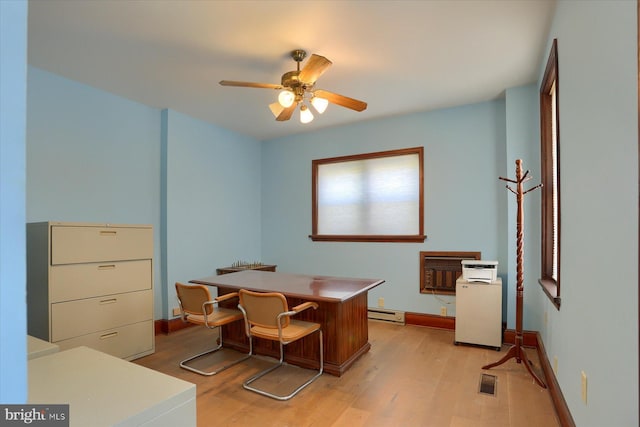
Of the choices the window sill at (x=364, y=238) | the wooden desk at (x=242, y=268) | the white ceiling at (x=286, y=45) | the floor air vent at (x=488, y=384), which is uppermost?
the white ceiling at (x=286, y=45)

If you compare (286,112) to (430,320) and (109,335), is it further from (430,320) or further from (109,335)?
(430,320)

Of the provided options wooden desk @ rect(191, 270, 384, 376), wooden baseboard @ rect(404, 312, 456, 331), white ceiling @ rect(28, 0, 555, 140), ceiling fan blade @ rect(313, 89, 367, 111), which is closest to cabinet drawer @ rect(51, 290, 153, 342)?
wooden desk @ rect(191, 270, 384, 376)

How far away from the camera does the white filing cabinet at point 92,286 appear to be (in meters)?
2.70

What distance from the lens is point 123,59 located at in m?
2.89

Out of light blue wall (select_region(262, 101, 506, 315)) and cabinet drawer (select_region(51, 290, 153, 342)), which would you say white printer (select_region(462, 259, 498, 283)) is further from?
cabinet drawer (select_region(51, 290, 153, 342))

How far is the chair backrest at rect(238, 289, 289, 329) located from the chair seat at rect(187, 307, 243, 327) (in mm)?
384

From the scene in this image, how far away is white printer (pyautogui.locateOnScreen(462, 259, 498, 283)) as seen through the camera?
343cm

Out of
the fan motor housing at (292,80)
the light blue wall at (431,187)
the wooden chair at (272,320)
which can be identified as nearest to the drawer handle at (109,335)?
the light blue wall at (431,187)

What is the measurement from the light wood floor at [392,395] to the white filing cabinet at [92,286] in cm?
39

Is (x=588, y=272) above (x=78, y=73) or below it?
below

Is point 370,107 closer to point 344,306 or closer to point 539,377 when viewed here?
point 344,306

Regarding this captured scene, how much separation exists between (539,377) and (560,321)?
881 millimetres

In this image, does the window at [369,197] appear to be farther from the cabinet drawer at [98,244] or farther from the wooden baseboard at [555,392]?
the cabinet drawer at [98,244]

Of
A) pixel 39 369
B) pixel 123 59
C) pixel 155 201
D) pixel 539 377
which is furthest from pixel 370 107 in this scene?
pixel 39 369
